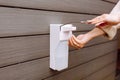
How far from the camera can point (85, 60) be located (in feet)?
3.69

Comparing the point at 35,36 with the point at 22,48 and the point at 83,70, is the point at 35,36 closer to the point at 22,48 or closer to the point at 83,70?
the point at 22,48

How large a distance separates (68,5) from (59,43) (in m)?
0.22

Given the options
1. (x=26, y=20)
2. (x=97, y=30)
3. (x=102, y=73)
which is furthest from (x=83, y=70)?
(x=26, y=20)

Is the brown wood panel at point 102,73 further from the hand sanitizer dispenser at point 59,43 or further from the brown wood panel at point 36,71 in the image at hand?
the hand sanitizer dispenser at point 59,43

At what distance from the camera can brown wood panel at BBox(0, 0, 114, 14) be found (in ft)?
2.16

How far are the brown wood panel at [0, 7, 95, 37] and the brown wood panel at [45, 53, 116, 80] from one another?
0.89 feet

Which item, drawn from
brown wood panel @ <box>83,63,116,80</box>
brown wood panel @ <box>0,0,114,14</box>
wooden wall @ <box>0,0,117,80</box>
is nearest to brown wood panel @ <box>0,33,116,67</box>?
wooden wall @ <box>0,0,117,80</box>

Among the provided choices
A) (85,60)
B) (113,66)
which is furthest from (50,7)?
(113,66)

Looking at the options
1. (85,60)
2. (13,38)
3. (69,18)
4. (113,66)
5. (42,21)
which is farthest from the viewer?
Result: (113,66)

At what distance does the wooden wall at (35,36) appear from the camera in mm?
630

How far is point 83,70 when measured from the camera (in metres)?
1.13

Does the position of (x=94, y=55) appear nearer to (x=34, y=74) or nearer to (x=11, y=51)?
(x=34, y=74)

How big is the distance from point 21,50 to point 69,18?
34 centimetres

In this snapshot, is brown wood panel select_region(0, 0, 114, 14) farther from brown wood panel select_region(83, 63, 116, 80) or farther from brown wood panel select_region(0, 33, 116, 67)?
brown wood panel select_region(83, 63, 116, 80)
